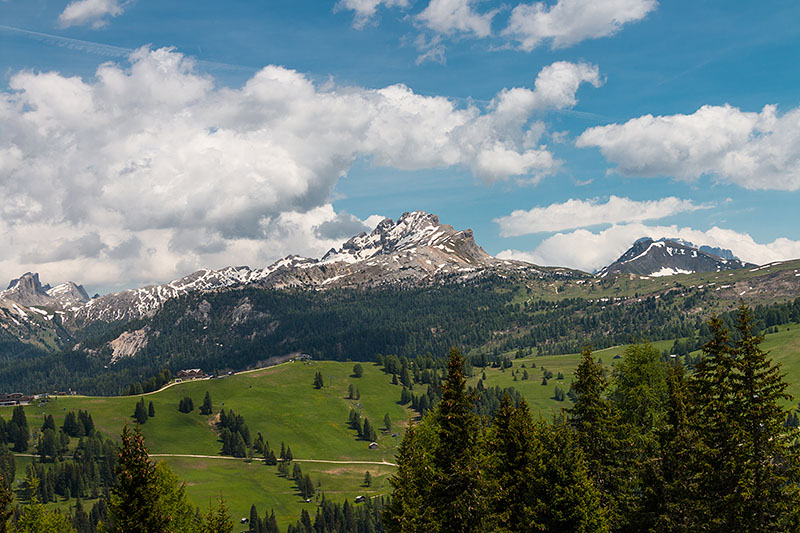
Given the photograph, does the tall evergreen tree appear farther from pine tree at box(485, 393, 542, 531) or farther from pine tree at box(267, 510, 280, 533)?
pine tree at box(267, 510, 280, 533)

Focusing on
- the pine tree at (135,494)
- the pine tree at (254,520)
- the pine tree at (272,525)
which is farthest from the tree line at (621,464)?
the pine tree at (254,520)

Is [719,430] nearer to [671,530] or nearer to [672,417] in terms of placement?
[672,417]

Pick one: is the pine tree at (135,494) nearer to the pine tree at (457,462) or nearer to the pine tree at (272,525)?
the pine tree at (457,462)

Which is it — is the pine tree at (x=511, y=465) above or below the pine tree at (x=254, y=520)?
above

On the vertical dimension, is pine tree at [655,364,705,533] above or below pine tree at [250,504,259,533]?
above

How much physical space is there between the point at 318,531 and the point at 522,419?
16185cm

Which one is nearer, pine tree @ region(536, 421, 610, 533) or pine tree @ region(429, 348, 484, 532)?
pine tree @ region(536, 421, 610, 533)

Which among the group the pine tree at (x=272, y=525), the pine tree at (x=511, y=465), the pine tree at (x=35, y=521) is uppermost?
the pine tree at (x=511, y=465)

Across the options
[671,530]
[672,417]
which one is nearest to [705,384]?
[672,417]

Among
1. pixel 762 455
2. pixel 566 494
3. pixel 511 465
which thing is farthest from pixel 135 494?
pixel 762 455

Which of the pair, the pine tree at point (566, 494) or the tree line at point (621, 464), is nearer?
the tree line at point (621, 464)

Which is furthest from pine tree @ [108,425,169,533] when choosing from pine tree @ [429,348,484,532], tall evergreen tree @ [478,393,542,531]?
tall evergreen tree @ [478,393,542,531]

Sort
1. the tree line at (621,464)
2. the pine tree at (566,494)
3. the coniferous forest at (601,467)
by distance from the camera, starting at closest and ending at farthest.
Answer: the coniferous forest at (601,467), the tree line at (621,464), the pine tree at (566,494)

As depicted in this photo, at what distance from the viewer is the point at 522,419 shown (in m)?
46.2
